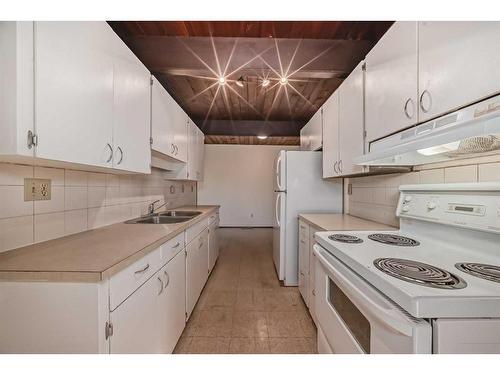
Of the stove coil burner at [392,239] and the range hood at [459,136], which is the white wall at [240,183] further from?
the range hood at [459,136]

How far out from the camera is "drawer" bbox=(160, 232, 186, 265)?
53.4 inches

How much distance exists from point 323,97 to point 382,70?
2370 millimetres

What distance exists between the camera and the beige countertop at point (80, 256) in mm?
802

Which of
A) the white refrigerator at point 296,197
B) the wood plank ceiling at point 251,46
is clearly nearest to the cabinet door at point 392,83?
the wood plank ceiling at point 251,46

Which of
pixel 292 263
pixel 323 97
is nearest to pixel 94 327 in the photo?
pixel 292 263

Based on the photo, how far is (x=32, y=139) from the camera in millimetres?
820

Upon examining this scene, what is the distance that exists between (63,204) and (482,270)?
1.97 metres

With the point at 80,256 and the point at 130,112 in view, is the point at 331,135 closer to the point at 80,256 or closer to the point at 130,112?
the point at 130,112

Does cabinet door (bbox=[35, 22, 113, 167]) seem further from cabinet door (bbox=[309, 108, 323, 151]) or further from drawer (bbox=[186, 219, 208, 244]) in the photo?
cabinet door (bbox=[309, 108, 323, 151])

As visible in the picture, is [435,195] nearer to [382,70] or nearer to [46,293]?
[382,70]

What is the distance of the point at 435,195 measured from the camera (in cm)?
122

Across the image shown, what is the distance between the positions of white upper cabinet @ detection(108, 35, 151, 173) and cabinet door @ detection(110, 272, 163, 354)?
2.39 ft

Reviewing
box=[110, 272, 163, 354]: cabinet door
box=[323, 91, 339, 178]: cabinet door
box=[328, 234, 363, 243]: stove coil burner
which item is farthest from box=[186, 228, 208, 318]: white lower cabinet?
box=[323, 91, 339, 178]: cabinet door

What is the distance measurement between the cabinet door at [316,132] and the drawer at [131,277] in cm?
214
